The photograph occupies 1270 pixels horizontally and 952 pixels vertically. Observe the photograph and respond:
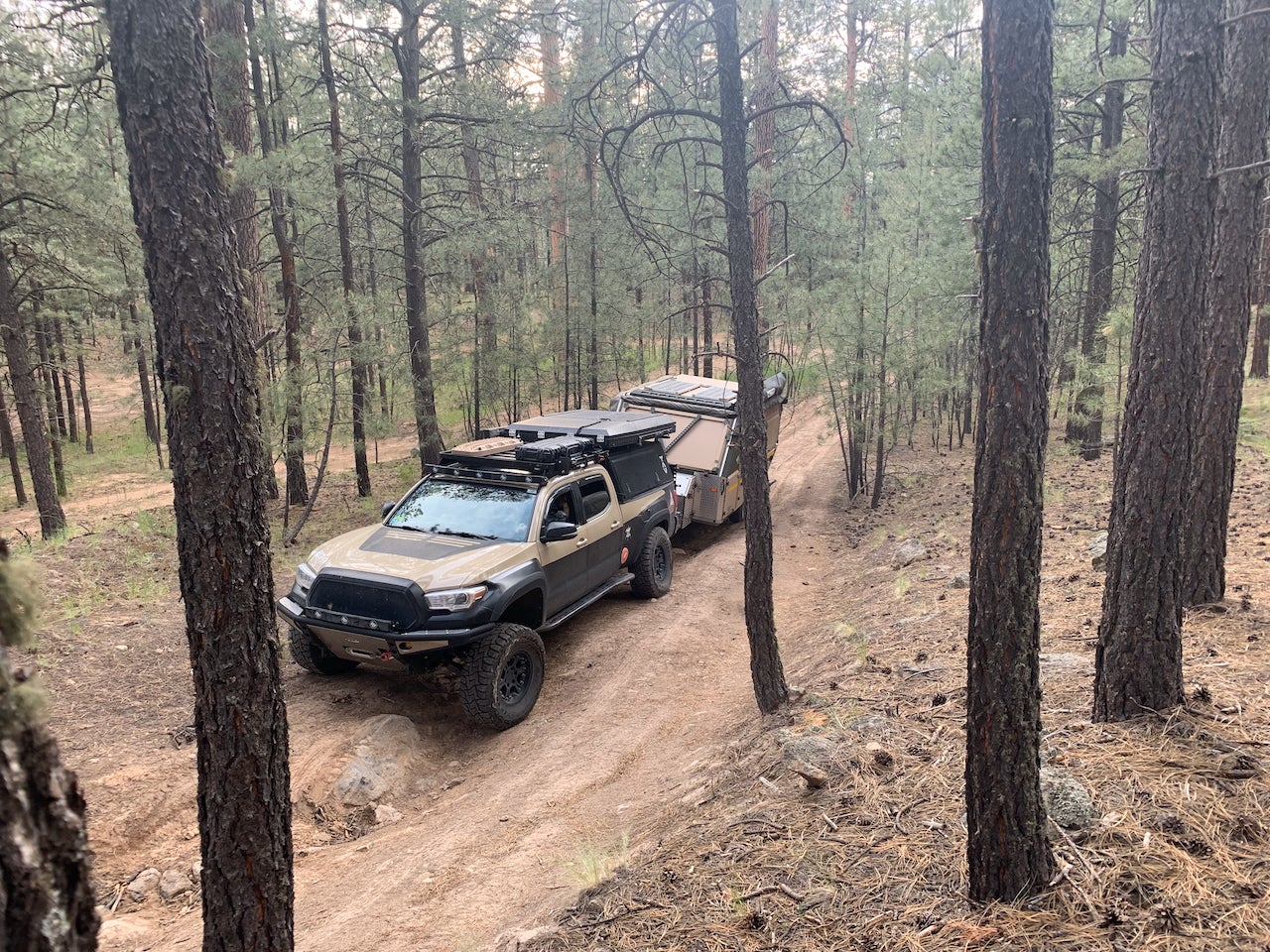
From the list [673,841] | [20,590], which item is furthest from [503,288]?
[20,590]

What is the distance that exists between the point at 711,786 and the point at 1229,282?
215 inches

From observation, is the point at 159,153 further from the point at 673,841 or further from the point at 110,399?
the point at 110,399

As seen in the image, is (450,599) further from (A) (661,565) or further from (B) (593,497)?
(A) (661,565)

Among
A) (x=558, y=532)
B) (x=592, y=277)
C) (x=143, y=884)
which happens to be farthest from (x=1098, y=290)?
(x=143, y=884)

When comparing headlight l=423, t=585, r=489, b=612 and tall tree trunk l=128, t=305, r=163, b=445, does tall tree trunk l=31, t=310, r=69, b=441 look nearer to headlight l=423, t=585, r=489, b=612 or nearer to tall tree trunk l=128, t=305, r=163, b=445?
tall tree trunk l=128, t=305, r=163, b=445

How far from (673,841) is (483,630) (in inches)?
104

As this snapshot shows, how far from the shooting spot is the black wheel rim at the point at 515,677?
6.88 meters

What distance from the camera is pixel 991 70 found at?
2947 millimetres

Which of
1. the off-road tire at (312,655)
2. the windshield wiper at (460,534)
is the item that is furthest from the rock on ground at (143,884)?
the windshield wiper at (460,534)

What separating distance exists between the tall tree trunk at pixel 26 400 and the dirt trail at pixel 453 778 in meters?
7.58

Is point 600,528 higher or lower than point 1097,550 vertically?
higher

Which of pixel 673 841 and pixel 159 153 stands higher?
pixel 159 153

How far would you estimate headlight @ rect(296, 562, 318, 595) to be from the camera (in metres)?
6.86

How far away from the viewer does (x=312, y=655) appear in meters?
7.33
